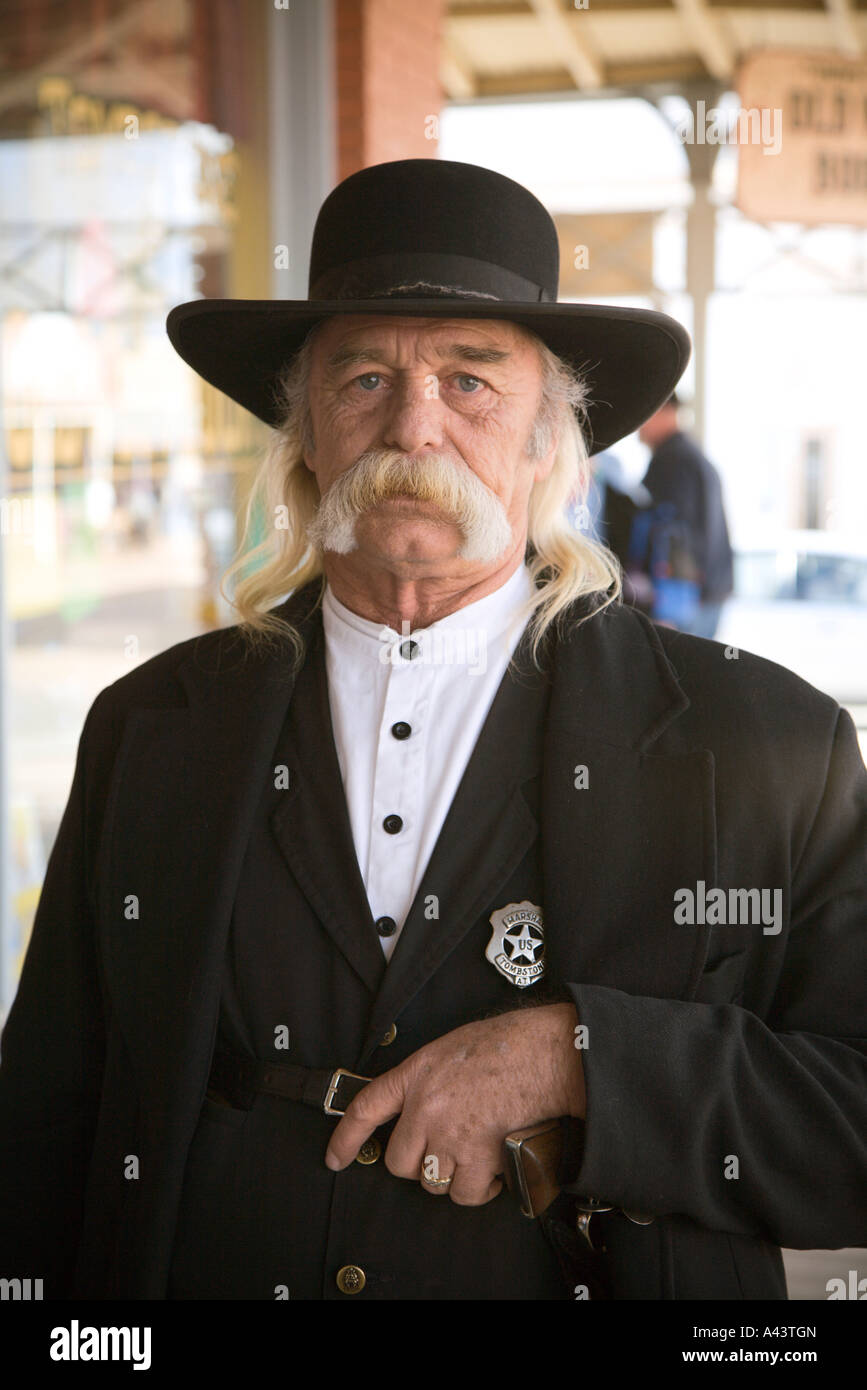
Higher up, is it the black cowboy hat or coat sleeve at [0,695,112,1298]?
the black cowboy hat

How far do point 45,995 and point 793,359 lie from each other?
6.69 m

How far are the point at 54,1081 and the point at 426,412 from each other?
98cm

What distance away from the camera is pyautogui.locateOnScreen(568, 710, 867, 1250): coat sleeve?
1354 millimetres

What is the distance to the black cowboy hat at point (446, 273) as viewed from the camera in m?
1.58

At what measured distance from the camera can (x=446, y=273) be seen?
1582 mm

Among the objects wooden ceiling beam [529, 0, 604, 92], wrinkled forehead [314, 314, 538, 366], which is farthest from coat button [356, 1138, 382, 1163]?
wooden ceiling beam [529, 0, 604, 92]

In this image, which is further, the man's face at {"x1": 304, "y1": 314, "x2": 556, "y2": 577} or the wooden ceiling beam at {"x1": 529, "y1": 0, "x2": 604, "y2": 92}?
the wooden ceiling beam at {"x1": 529, "y1": 0, "x2": 604, "y2": 92}

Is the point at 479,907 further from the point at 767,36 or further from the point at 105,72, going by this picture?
the point at 767,36

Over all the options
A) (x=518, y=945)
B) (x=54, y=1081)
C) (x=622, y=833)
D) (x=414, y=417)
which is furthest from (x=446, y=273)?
(x=54, y=1081)

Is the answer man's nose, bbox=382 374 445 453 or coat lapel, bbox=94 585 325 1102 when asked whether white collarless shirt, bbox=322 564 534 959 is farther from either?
man's nose, bbox=382 374 445 453

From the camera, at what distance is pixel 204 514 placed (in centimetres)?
480

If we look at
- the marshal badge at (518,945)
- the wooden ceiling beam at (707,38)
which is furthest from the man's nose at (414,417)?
the wooden ceiling beam at (707,38)

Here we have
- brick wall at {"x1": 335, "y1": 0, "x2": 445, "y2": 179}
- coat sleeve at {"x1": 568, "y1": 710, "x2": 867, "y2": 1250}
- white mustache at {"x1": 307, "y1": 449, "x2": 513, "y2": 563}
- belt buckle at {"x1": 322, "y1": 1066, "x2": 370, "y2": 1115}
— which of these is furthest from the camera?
brick wall at {"x1": 335, "y1": 0, "x2": 445, "y2": 179}
